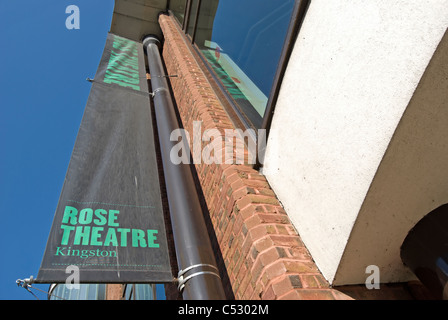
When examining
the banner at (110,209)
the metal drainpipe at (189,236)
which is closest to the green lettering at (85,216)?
the banner at (110,209)

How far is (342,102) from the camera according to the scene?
5.62 feet

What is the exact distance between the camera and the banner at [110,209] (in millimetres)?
1961

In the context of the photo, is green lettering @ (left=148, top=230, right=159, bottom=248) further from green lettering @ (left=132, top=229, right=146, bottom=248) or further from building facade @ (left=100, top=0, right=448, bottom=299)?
building facade @ (left=100, top=0, right=448, bottom=299)

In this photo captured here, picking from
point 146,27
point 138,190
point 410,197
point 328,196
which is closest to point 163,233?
point 138,190

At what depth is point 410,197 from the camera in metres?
1.64

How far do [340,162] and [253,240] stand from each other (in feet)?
2.44

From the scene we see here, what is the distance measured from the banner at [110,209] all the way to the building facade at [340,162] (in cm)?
60

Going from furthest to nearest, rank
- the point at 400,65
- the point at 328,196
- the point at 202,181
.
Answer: the point at 202,181
the point at 328,196
the point at 400,65

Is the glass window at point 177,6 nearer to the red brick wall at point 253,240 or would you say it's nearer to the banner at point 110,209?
the banner at point 110,209

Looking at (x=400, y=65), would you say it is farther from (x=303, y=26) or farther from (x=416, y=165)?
(x=303, y=26)

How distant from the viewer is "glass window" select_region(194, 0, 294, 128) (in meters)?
3.14

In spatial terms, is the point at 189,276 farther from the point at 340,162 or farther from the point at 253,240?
the point at 340,162

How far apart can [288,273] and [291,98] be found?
4.21ft
